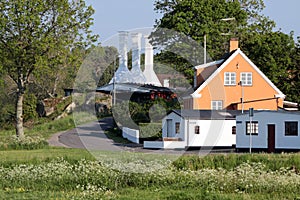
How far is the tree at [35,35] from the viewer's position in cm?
4006

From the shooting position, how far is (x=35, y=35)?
1607 inches

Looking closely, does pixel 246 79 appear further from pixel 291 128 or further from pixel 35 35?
pixel 35 35

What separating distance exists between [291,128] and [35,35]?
19560 millimetres

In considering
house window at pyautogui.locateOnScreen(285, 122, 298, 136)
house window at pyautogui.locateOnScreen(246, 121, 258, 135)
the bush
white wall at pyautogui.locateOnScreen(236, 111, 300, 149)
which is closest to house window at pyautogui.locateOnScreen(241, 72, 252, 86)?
white wall at pyautogui.locateOnScreen(236, 111, 300, 149)

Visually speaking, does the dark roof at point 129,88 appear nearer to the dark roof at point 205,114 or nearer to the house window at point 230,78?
the house window at point 230,78

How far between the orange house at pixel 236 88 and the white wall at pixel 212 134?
22.7 feet

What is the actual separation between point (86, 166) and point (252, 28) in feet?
149

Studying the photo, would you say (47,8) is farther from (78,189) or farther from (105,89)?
(78,189)

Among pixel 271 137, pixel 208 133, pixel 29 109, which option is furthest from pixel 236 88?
pixel 29 109

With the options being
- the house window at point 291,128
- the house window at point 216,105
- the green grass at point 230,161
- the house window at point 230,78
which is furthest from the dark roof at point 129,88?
the green grass at point 230,161

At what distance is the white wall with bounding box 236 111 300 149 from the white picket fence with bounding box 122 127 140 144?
349 inches

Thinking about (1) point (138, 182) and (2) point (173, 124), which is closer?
(1) point (138, 182)

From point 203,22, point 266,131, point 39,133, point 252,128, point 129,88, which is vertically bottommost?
point 39,133

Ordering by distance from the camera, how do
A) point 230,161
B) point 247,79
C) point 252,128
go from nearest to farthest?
point 230,161 < point 252,128 < point 247,79
